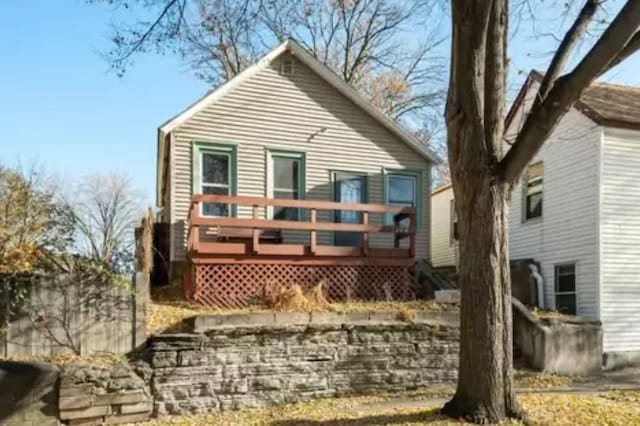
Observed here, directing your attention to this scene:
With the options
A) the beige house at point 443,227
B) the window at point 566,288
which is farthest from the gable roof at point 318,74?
the beige house at point 443,227

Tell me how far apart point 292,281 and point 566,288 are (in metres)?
6.31

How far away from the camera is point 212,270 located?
980cm

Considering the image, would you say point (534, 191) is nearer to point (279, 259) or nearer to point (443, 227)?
point (443, 227)

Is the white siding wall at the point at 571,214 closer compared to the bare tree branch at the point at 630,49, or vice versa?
the bare tree branch at the point at 630,49

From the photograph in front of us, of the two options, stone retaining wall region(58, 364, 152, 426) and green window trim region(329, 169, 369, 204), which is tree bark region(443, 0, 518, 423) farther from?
green window trim region(329, 169, 369, 204)

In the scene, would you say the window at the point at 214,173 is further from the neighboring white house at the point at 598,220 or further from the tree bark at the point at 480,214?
the tree bark at the point at 480,214

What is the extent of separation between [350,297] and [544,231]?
5.45 meters

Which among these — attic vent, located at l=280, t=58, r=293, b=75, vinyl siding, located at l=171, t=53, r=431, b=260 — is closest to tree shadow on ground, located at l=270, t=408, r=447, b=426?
vinyl siding, located at l=171, t=53, r=431, b=260

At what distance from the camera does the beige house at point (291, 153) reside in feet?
37.4

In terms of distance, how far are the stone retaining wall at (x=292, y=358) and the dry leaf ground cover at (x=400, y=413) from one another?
0.25m

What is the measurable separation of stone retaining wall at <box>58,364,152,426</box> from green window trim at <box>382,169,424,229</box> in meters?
7.50

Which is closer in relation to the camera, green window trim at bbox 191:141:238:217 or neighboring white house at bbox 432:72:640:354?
neighboring white house at bbox 432:72:640:354

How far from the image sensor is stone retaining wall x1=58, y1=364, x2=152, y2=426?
6.52m

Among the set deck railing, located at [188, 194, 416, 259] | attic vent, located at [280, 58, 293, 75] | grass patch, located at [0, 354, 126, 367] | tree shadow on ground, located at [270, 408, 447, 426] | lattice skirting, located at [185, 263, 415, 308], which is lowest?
tree shadow on ground, located at [270, 408, 447, 426]
